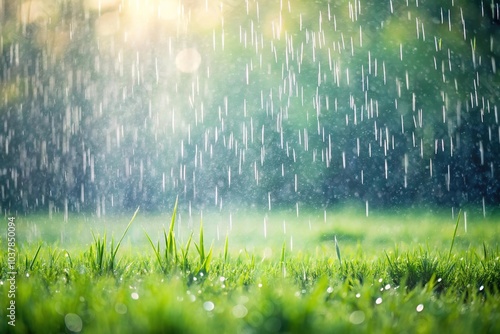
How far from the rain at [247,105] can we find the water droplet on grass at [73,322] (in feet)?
12.6

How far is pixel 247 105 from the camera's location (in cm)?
782

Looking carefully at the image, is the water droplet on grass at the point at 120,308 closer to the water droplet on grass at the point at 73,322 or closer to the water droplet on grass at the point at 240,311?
the water droplet on grass at the point at 73,322

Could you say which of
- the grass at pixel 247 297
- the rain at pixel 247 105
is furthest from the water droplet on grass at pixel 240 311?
the rain at pixel 247 105

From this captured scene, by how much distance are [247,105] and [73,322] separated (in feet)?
23.0

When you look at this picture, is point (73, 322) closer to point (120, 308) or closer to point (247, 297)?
point (120, 308)

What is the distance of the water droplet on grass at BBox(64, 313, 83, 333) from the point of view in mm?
956

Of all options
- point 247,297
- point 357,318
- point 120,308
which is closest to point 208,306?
point 247,297

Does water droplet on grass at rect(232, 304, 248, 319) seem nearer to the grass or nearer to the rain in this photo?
the grass

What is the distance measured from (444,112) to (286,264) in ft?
16.8

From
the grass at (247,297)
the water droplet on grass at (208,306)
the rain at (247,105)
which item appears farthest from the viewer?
the rain at (247,105)

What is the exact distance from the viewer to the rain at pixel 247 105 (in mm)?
6023

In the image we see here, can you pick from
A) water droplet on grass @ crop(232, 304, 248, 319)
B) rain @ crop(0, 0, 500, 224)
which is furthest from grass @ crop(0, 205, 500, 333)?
rain @ crop(0, 0, 500, 224)

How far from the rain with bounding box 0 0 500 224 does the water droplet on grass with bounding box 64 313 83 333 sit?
3.85 metres

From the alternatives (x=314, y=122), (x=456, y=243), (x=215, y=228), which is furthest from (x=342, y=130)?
(x=456, y=243)
